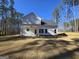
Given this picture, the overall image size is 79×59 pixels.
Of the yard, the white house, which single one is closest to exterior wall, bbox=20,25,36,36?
the white house

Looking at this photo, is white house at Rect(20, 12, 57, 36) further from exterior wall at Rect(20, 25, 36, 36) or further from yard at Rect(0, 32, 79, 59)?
yard at Rect(0, 32, 79, 59)

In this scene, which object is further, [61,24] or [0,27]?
[61,24]

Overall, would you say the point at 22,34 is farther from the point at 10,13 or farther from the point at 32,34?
the point at 10,13

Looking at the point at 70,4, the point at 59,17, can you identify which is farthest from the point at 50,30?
the point at 59,17

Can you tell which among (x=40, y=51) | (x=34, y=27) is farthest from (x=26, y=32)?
(x=40, y=51)

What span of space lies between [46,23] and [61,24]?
38.8 m

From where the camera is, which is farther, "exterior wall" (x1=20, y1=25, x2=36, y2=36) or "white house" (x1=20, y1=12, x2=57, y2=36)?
"white house" (x1=20, y1=12, x2=57, y2=36)

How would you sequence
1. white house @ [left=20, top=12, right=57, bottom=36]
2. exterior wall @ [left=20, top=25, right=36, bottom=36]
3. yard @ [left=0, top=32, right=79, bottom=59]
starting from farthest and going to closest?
white house @ [left=20, top=12, right=57, bottom=36] → exterior wall @ [left=20, top=25, right=36, bottom=36] → yard @ [left=0, top=32, right=79, bottom=59]

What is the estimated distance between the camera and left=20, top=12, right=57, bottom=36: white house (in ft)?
120

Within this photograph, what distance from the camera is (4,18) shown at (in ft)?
154

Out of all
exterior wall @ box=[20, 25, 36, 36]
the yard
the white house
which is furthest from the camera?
the white house

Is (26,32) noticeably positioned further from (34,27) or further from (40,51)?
(40,51)

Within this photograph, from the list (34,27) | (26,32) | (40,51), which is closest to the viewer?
(40,51)

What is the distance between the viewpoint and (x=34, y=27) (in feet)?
120
